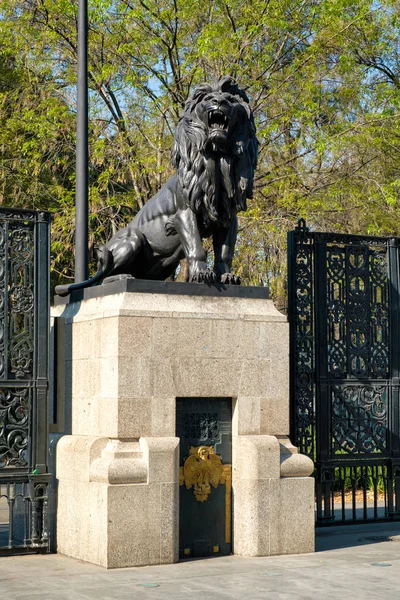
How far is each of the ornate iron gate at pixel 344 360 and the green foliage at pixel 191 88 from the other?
553cm

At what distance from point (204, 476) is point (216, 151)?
11.3 ft

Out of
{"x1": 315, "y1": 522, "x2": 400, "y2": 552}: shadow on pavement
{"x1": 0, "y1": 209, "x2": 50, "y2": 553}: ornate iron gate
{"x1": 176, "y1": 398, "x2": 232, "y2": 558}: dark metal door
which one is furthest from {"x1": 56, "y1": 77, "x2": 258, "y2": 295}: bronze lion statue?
{"x1": 315, "y1": 522, "x2": 400, "y2": 552}: shadow on pavement

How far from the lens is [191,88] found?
62.2 ft

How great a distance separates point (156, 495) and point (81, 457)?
0.89 meters

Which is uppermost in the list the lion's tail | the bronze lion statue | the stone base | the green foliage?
the green foliage

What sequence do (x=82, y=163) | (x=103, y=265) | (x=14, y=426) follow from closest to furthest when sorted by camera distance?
1. (x=14, y=426)
2. (x=103, y=265)
3. (x=82, y=163)

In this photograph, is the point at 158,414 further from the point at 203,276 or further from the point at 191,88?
the point at 191,88

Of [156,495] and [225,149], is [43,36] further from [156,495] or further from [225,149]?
[156,495]

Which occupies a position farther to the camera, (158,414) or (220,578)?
(158,414)

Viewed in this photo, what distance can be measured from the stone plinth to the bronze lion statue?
1.42ft

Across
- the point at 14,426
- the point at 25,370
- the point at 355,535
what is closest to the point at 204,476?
the point at 14,426

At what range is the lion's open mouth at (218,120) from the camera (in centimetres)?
1073

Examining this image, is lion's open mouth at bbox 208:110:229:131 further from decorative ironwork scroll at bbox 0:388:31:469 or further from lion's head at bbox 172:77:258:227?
decorative ironwork scroll at bbox 0:388:31:469

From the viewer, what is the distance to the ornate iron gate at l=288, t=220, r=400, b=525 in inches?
494
